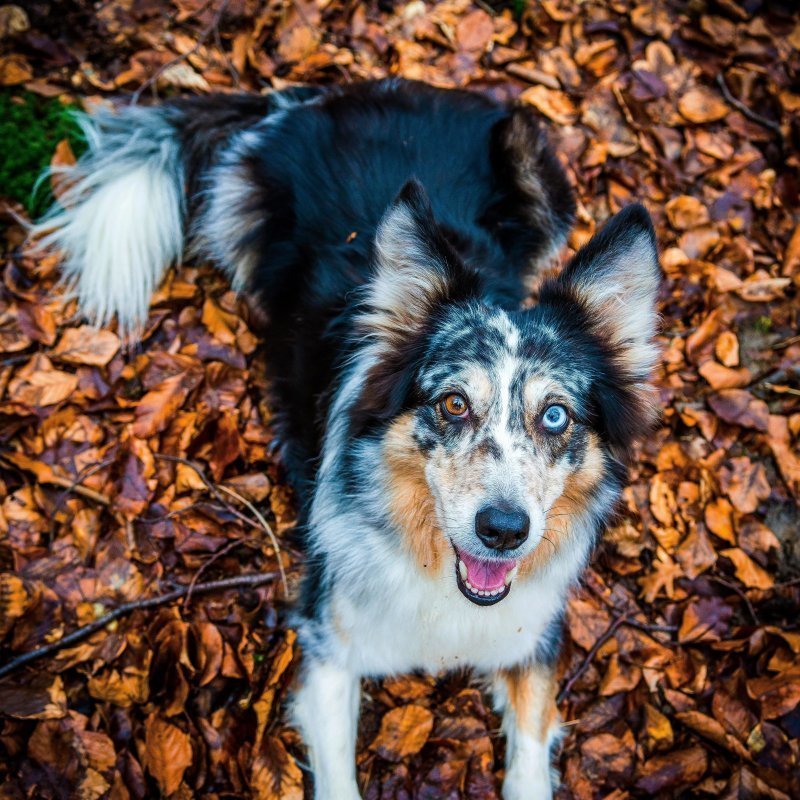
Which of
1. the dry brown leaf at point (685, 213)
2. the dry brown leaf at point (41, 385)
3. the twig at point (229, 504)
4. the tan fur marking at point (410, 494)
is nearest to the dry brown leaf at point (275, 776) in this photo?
the twig at point (229, 504)

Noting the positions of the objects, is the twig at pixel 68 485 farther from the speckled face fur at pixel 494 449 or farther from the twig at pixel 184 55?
the twig at pixel 184 55

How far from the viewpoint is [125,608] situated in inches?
119

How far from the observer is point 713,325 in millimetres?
3980

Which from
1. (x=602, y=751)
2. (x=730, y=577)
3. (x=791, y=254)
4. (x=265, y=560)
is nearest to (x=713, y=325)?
(x=791, y=254)

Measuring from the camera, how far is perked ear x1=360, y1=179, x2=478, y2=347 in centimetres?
243

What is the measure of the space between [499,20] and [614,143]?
1.16m

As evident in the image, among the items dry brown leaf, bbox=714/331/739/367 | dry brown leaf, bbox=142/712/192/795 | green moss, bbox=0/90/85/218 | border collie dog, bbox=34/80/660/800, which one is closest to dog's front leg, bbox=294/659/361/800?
border collie dog, bbox=34/80/660/800

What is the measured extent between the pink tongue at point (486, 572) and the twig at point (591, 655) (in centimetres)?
104

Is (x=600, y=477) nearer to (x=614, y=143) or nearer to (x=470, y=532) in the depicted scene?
(x=470, y=532)

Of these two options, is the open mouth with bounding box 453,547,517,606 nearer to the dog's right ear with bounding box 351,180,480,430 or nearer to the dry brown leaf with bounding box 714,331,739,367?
the dog's right ear with bounding box 351,180,480,430

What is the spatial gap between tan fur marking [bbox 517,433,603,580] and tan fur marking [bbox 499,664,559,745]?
59 centimetres

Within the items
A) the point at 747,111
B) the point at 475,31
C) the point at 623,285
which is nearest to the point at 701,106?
the point at 747,111

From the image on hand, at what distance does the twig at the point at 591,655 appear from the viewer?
315 cm

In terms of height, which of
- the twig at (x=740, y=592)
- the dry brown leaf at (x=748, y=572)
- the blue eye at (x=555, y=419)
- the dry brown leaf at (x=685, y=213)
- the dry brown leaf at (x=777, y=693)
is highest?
the blue eye at (x=555, y=419)
